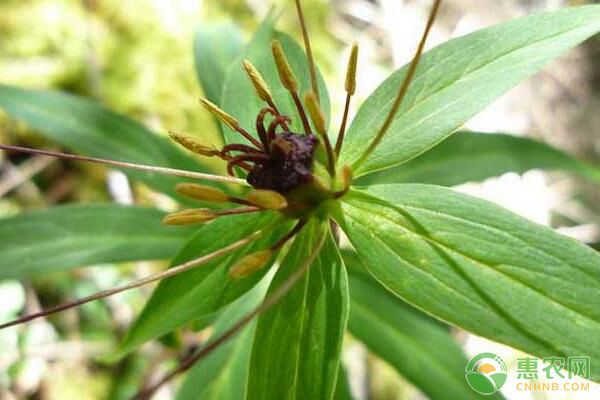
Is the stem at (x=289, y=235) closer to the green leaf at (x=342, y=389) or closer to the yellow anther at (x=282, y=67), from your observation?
the yellow anther at (x=282, y=67)

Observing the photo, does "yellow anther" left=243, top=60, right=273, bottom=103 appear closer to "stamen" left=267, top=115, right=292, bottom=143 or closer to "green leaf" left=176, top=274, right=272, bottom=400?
"stamen" left=267, top=115, right=292, bottom=143

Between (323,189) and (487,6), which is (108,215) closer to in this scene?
(323,189)

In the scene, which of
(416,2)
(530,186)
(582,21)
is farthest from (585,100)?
(582,21)

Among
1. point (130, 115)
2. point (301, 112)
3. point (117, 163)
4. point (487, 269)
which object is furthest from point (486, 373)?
point (130, 115)

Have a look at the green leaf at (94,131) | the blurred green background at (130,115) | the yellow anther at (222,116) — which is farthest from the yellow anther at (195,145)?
the blurred green background at (130,115)

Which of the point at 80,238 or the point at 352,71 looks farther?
the point at 80,238

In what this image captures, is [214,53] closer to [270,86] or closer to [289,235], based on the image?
[270,86]
